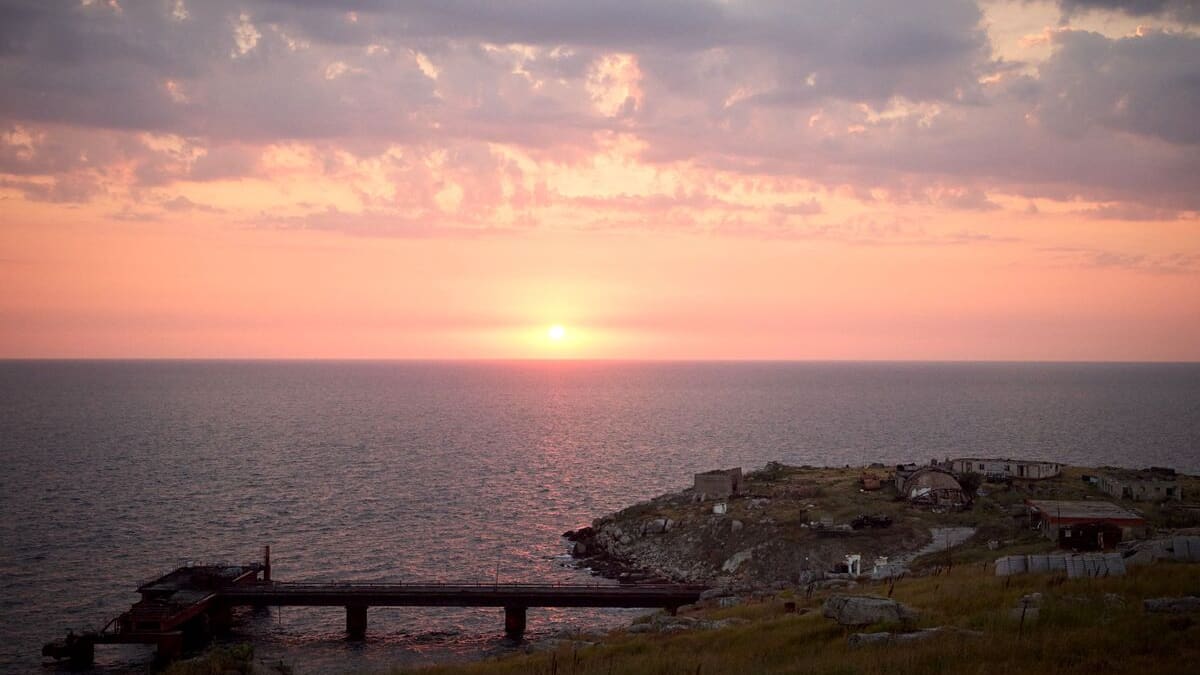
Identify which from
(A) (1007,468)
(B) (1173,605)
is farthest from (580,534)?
(B) (1173,605)

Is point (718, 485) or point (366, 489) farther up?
point (718, 485)

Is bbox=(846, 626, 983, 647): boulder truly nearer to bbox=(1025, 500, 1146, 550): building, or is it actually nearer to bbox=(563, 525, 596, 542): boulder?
bbox=(1025, 500, 1146, 550): building

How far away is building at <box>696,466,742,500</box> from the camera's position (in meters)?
76.0

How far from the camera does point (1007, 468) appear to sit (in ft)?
252

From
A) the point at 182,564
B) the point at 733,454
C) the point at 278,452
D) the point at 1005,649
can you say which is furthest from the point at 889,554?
the point at 278,452

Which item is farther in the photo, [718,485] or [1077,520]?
[718,485]

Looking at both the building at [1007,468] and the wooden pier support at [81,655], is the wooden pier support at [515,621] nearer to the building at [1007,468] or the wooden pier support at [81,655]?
the wooden pier support at [81,655]

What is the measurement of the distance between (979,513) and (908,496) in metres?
6.29

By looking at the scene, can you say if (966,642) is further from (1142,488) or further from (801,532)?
(1142,488)

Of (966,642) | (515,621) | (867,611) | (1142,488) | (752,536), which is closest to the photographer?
(966,642)

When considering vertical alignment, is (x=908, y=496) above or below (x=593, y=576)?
above

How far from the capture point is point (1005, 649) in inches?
853

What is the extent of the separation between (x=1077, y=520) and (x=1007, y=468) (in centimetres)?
2406

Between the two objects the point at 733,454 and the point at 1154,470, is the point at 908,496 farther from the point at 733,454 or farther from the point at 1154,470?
the point at 733,454
